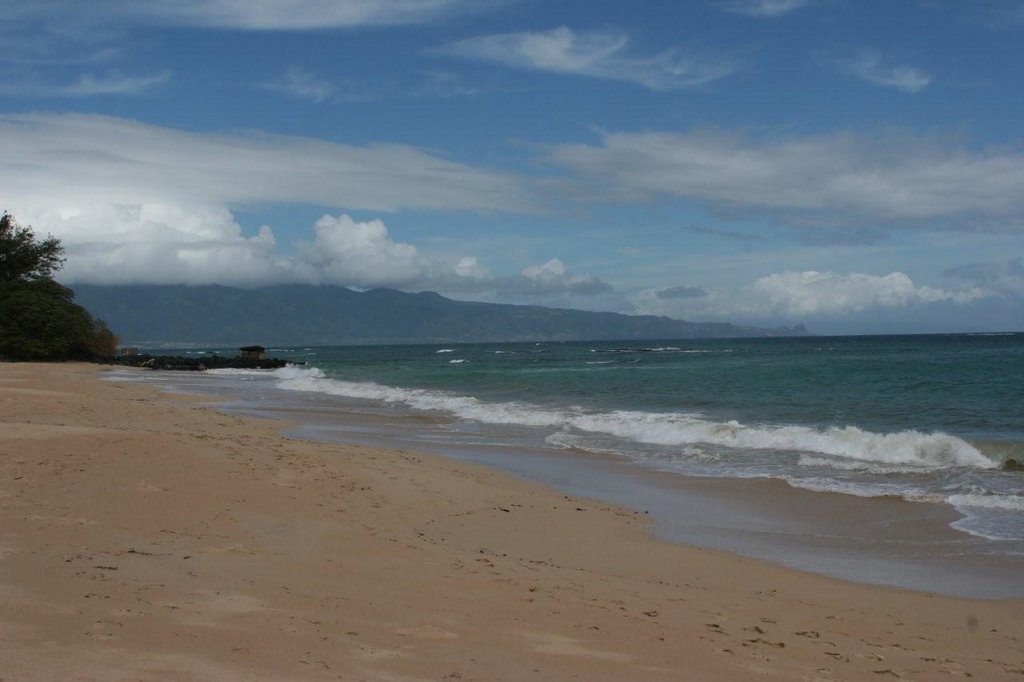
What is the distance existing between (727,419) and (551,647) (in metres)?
21.2

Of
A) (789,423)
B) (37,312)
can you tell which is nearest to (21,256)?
(37,312)

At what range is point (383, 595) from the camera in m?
6.64

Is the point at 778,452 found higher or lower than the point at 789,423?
lower

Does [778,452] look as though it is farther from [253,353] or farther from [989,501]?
[253,353]

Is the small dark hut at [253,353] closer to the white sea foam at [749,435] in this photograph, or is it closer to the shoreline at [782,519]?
the white sea foam at [749,435]

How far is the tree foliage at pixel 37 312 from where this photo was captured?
57.8m

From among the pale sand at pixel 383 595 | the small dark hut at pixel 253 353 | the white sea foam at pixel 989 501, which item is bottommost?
the white sea foam at pixel 989 501

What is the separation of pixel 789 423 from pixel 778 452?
5977 millimetres

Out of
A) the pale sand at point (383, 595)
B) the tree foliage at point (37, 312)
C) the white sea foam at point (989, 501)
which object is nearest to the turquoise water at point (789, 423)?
the white sea foam at point (989, 501)

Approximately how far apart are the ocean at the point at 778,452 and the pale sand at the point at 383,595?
149cm

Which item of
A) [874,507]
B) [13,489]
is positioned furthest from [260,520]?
[874,507]

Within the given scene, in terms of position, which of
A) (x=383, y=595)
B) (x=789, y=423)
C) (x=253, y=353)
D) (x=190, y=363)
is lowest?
(x=789, y=423)

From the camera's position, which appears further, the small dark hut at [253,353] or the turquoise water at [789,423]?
the small dark hut at [253,353]

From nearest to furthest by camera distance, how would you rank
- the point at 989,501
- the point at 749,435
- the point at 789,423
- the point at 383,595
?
1. the point at 383,595
2. the point at 989,501
3. the point at 749,435
4. the point at 789,423
